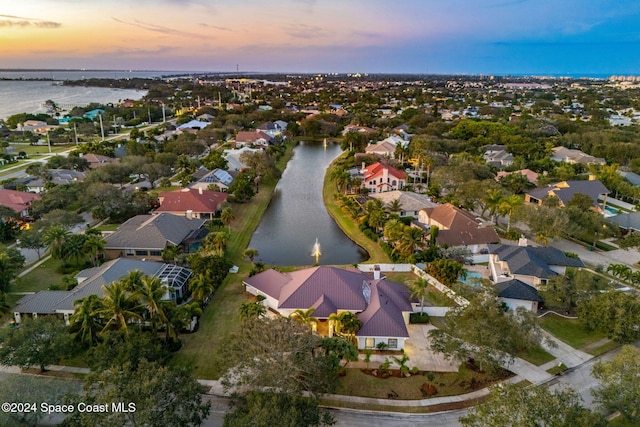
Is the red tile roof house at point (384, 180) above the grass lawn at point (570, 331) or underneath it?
above

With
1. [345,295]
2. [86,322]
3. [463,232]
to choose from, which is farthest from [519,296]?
[86,322]

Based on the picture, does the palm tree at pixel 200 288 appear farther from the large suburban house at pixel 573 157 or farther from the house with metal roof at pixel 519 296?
the large suburban house at pixel 573 157

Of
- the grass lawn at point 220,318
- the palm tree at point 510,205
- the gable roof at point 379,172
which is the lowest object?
the grass lawn at point 220,318

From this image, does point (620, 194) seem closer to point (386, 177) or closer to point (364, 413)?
point (386, 177)

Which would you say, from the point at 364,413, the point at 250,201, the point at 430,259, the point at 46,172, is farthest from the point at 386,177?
the point at 46,172

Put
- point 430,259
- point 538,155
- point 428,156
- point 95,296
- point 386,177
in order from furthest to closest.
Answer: point 538,155 → point 428,156 → point 386,177 → point 430,259 → point 95,296

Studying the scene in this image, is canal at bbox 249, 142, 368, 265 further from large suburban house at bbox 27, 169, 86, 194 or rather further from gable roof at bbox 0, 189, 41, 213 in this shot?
large suburban house at bbox 27, 169, 86, 194

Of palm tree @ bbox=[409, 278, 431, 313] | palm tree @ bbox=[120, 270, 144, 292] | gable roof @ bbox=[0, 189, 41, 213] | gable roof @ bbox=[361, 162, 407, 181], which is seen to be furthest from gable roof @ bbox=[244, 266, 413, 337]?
gable roof @ bbox=[0, 189, 41, 213]

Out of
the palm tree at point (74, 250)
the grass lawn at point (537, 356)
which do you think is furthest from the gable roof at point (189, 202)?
the grass lawn at point (537, 356)
